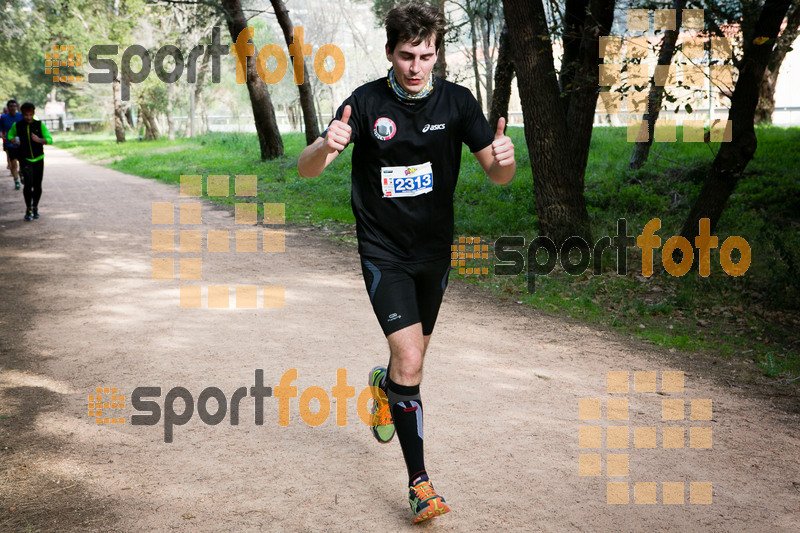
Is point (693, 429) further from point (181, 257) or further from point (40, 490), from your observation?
point (181, 257)

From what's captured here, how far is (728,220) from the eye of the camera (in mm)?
11336

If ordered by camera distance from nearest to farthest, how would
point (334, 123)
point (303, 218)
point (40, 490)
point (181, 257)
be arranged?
1. point (334, 123)
2. point (40, 490)
3. point (181, 257)
4. point (303, 218)

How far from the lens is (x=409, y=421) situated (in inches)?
148

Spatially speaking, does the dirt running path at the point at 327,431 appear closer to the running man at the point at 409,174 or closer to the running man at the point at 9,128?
the running man at the point at 409,174

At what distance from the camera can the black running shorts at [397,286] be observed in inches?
146

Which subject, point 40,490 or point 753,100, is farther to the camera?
point 753,100

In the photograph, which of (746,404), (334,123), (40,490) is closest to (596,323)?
(746,404)

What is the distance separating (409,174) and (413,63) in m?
0.54

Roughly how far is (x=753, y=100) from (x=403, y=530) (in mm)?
7390

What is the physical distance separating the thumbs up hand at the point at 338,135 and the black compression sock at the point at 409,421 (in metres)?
1.29

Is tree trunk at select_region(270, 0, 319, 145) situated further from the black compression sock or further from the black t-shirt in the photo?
the black compression sock

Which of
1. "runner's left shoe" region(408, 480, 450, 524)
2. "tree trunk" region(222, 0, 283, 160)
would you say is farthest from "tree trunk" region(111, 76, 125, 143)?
"runner's left shoe" region(408, 480, 450, 524)

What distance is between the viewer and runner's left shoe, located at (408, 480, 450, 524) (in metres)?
3.56

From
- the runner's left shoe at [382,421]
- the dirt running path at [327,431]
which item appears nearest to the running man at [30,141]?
the dirt running path at [327,431]
